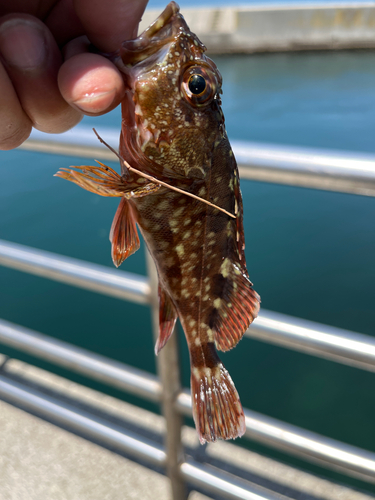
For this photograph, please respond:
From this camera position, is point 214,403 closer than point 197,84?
No

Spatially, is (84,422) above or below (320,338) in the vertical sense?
below

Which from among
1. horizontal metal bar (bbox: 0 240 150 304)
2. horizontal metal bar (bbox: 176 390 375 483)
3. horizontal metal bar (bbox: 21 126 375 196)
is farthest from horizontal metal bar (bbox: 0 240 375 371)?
horizontal metal bar (bbox: 21 126 375 196)

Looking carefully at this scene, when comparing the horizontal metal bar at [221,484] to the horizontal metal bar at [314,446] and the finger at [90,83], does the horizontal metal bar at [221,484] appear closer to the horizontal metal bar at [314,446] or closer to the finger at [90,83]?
the horizontal metal bar at [314,446]

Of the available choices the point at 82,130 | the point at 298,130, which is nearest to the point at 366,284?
the point at 82,130

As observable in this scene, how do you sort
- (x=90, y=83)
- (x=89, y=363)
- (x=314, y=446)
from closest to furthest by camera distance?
(x=90, y=83) → (x=314, y=446) → (x=89, y=363)

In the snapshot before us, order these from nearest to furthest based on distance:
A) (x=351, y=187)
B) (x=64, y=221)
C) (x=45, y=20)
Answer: (x=45, y=20) < (x=351, y=187) < (x=64, y=221)

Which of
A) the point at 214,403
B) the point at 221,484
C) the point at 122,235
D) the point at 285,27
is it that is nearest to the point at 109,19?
the point at 122,235

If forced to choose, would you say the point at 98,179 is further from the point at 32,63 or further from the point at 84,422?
the point at 84,422

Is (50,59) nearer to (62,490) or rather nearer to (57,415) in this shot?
(57,415)
